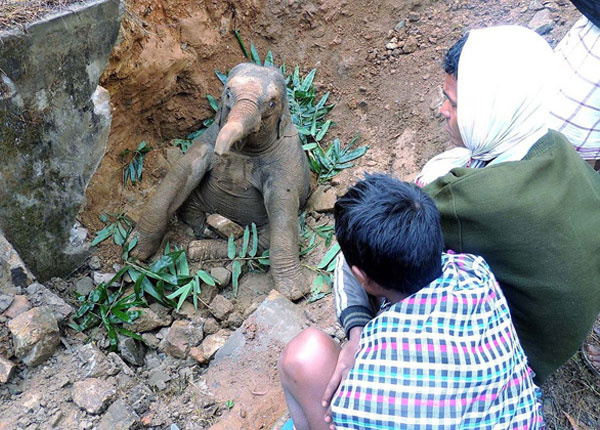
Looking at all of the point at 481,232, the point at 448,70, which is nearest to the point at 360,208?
the point at 481,232

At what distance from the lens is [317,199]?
4871 millimetres

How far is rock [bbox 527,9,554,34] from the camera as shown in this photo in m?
4.38

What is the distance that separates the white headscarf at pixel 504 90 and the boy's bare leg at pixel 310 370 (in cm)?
99

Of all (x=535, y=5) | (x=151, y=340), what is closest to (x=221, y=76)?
(x=151, y=340)

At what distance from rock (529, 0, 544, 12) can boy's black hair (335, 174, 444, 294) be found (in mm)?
3590

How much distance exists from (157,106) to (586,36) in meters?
3.53

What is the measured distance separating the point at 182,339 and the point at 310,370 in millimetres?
1748

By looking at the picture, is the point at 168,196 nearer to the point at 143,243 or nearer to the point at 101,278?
the point at 143,243

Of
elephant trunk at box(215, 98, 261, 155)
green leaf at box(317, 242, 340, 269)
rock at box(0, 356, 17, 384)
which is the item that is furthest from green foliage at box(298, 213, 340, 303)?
rock at box(0, 356, 17, 384)

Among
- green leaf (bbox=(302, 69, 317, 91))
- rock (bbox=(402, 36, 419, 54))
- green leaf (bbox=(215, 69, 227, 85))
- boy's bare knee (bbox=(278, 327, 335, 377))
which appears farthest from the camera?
green leaf (bbox=(302, 69, 317, 91))

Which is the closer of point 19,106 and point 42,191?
point 19,106

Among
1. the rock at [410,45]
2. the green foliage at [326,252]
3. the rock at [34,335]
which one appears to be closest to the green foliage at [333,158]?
the green foliage at [326,252]

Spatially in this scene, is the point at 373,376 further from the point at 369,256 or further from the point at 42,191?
the point at 42,191

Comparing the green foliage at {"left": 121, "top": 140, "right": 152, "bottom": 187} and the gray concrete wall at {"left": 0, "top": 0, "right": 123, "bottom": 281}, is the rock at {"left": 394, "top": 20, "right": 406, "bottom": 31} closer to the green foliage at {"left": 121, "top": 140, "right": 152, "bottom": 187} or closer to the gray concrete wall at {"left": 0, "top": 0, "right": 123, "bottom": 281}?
the green foliage at {"left": 121, "top": 140, "right": 152, "bottom": 187}
